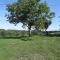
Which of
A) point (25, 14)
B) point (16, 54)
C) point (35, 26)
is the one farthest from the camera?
point (35, 26)

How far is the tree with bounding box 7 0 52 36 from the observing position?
57562 mm

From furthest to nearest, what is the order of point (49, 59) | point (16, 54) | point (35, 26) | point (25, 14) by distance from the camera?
point (35, 26) < point (25, 14) < point (16, 54) < point (49, 59)

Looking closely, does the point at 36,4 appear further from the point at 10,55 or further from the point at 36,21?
the point at 10,55

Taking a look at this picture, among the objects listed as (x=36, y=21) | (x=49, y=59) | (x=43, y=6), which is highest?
(x=43, y=6)

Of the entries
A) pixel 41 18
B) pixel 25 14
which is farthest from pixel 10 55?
pixel 41 18

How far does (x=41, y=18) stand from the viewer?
6203 centimetres

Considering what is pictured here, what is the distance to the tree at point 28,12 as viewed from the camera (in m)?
57.6

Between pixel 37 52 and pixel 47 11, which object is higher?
pixel 47 11

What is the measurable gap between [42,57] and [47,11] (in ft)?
143

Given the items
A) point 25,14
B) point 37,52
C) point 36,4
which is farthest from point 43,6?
point 37,52

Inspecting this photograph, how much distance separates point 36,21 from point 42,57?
125ft

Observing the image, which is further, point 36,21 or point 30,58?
point 36,21

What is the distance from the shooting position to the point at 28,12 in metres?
57.9

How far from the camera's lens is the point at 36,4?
60.3m
